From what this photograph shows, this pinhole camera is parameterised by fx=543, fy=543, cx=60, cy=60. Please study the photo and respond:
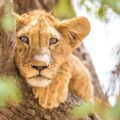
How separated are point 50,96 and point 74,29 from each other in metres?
0.36

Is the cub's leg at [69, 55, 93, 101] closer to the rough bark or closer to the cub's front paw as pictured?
the cub's front paw

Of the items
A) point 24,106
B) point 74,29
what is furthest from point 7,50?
point 74,29

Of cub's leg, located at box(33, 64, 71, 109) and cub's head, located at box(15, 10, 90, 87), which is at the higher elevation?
cub's head, located at box(15, 10, 90, 87)

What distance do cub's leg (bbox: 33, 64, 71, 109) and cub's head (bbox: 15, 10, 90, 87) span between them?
0.05 metres

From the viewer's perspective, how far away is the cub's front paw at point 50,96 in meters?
2.39

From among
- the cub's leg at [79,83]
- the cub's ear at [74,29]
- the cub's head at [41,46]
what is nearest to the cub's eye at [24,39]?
the cub's head at [41,46]

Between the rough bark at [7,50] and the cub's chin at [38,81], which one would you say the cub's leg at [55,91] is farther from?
the rough bark at [7,50]

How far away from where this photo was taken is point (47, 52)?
231 centimetres

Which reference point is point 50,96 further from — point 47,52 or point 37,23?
point 37,23

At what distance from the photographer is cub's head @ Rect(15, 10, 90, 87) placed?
230cm

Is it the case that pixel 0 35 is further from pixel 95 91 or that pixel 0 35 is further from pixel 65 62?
pixel 95 91

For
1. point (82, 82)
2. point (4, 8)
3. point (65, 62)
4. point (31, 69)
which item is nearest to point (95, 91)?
point (82, 82)

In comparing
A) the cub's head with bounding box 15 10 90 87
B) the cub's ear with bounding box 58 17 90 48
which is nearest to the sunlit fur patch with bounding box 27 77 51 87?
the cub's head with bounding box 15 10 90 87

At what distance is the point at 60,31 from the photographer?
2502 millimetres
